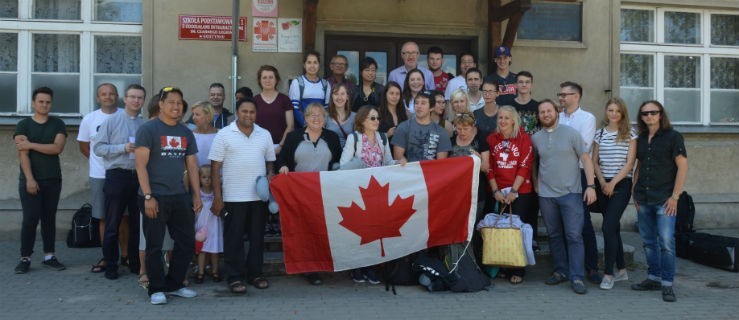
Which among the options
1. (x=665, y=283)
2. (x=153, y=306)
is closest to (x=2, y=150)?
(x=153, y=306)

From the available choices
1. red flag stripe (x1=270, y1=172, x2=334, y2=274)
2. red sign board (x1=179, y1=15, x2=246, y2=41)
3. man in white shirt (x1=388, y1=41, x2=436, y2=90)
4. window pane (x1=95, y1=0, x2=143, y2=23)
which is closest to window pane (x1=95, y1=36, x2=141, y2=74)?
window pane (x1=95, y1=0, x2=143, y2=23)

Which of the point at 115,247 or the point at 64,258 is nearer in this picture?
the point at 115,247

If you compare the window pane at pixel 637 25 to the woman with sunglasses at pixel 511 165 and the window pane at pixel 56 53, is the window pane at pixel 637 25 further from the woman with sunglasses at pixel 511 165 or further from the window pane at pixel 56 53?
the window pane at pixel 56 53

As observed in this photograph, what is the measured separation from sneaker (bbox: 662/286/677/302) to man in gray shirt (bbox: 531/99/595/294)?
2.28 feet

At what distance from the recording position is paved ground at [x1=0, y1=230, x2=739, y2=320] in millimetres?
5430

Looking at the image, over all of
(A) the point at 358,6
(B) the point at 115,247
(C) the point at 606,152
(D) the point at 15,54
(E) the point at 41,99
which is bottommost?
(B) the point at 115,247

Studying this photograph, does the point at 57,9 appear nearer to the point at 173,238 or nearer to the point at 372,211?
the point at 173,238

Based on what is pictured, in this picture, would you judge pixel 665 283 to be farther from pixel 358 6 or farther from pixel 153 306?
pixel 358 6

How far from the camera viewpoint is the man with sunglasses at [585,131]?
6.55 m

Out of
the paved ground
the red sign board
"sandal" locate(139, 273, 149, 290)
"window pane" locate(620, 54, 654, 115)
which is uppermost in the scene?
the red sign board

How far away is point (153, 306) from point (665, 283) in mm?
4600

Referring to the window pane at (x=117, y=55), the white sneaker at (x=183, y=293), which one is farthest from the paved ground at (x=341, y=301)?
the window pane at (x=117, y=55)

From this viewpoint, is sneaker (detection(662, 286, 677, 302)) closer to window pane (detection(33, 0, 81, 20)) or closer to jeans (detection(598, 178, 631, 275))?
jeans (detection(598, 178, 631, 275))

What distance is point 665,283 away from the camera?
609cm
